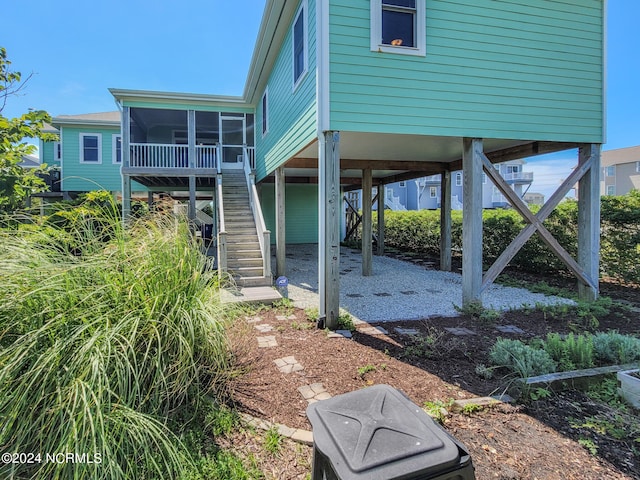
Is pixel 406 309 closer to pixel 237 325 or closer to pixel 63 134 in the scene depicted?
pixel 237 325

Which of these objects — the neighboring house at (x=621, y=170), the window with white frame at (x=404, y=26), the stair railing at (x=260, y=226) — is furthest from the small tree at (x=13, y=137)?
the neighboring house at (x=621, y=170)

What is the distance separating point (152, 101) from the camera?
11.3 metres

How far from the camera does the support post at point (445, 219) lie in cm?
902

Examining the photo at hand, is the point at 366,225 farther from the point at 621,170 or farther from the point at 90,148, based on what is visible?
the point at 621,170

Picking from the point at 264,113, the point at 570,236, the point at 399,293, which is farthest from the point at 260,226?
the point at 570,236

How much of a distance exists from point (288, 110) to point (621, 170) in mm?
36862

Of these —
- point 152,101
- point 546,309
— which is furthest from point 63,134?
point 546,309

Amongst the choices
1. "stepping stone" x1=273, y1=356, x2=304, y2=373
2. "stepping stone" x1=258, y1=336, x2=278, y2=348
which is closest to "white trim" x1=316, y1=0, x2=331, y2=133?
"stepping stone" x1=258, y1=336, x2=278, y2=348

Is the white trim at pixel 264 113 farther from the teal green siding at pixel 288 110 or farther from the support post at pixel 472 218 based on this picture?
the support post at pixel 472 218

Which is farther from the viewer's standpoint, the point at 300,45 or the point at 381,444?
the point at 300,45

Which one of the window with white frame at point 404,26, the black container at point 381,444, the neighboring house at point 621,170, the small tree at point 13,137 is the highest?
the neighboring house at point 621,170

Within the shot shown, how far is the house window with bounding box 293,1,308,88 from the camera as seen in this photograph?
5.64m

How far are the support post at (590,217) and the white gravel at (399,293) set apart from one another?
1.78ft

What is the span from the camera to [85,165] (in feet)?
48.3
